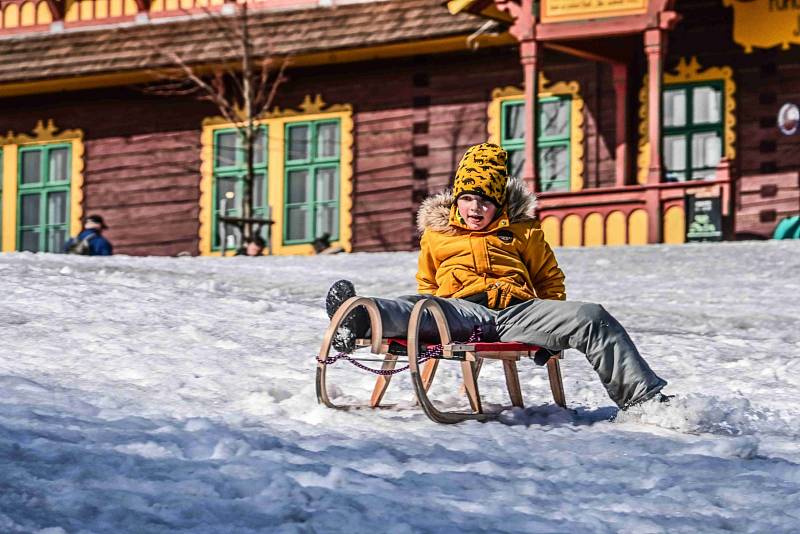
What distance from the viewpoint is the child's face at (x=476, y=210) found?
18.4 ft

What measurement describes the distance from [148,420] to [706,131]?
12225 millimetres

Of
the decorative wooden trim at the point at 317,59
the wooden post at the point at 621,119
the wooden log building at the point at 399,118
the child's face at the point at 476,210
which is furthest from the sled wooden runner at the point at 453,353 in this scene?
the decorative wooden trim at the point at 317,59

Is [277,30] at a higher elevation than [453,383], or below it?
higher

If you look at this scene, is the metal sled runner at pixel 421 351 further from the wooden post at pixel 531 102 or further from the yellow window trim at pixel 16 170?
the yellow window trim at pixel 16 170

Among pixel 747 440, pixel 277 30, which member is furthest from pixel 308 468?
pixel 277 30

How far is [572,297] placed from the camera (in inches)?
400

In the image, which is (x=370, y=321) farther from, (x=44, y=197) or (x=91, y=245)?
(x=44, y=197)

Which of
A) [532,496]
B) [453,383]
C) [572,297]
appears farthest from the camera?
[572,297]

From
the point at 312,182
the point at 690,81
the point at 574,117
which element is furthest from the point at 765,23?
the point at 312,182

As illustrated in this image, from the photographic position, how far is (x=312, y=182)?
59.5 feet

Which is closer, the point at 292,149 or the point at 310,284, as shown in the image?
the point at 310,284

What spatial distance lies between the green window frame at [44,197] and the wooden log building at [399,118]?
3 centimetres

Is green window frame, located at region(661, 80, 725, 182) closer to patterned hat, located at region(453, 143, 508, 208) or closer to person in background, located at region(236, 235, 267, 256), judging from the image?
person in background, located at region(236, 235, 267, 256)

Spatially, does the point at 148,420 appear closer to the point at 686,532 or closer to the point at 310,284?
the point at 686,532
